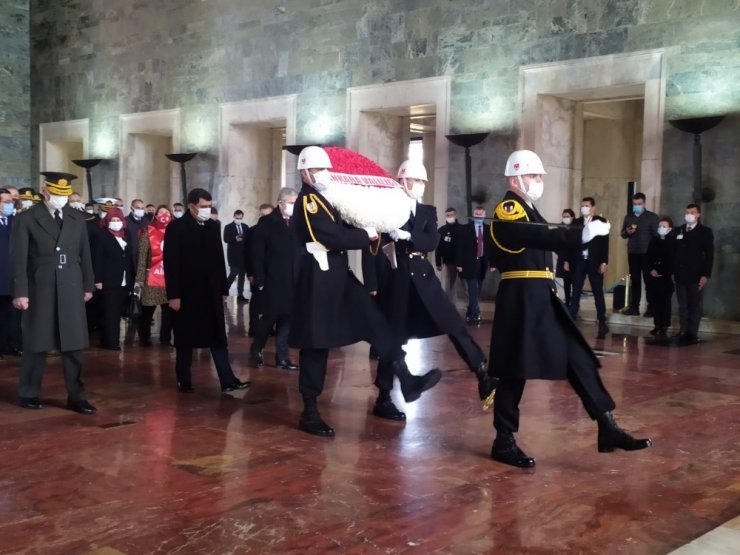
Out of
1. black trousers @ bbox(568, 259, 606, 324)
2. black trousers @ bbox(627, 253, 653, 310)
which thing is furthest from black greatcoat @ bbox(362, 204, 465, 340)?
black trousers @ bbox(627, 253, 653, 310)

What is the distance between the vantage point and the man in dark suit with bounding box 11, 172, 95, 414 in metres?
5.82

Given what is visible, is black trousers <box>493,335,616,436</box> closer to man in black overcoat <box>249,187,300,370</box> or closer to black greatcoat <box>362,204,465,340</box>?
black greatcoat <box>362,204,465,340</box>

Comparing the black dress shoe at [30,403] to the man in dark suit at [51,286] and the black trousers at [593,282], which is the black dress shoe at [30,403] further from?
the black trousers at [593,282]

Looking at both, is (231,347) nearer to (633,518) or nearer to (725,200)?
(633,518)

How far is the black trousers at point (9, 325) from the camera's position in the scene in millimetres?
8445

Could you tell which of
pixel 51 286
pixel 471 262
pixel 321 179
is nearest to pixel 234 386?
pixel 51 286

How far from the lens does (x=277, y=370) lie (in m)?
7.65

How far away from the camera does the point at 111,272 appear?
30.5 ft

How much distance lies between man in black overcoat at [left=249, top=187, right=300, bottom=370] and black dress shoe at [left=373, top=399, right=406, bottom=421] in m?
1.99

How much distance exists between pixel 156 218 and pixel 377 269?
2.65 metres

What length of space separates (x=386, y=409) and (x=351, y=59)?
Result: 10724mm

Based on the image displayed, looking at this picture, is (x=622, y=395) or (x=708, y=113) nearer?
(x=622, y=395)

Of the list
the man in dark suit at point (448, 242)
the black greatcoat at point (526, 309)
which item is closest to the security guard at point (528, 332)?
the black greatcoat at point (526, 309)

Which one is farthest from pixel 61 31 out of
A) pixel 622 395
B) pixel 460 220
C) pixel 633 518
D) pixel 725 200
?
pixel 633 518
